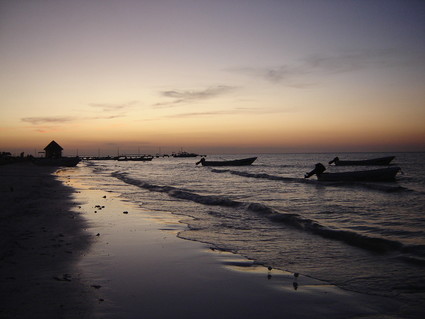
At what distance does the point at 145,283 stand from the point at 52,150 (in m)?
68.2

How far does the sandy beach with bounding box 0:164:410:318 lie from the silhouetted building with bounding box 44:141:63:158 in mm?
62400

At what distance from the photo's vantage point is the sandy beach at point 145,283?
4488mm

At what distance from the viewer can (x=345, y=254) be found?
26.1 feet

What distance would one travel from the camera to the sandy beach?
4488 mm

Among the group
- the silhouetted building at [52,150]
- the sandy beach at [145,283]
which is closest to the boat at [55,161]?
the silhouetted building at [52,150]

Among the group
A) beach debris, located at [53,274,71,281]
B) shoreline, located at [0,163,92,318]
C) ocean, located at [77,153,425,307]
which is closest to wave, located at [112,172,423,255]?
ocean, located at [77,153,425,307]

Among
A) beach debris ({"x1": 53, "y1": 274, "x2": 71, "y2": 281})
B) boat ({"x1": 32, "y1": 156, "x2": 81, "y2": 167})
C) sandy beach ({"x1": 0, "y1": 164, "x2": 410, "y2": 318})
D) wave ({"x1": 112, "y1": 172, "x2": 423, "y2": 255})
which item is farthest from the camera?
boat ({"x1": 32, "y1": 156, "x2": 81, "y2": 167})

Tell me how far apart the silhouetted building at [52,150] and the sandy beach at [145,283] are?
62.4 m

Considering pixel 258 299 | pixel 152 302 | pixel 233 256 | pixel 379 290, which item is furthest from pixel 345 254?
pixel 152 302

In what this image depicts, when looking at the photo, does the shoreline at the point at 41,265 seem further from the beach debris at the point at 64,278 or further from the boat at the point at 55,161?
the boat at the point at 55,161

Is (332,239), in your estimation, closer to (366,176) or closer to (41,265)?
(41,265)

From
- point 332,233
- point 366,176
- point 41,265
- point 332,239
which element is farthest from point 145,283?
point 366,176

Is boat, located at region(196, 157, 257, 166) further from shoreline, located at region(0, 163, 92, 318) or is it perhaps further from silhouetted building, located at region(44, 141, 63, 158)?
shoreline, located at region(0, 163, 92, 318)

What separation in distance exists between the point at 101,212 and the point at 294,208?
955 centimetres
